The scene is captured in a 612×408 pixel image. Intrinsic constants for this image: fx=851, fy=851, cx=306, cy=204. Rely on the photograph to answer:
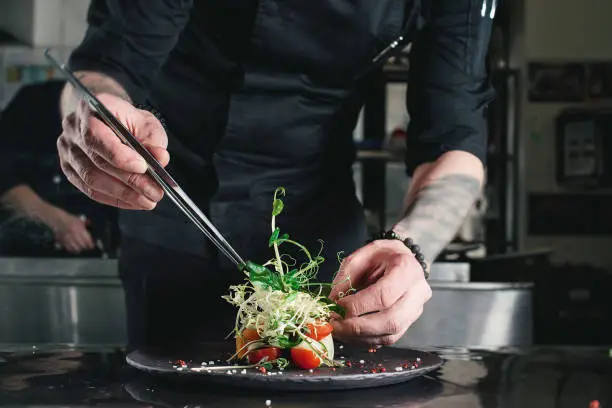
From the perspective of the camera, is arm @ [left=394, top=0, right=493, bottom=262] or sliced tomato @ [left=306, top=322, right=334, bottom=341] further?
arm @ [left=394, top=0, right=493, bottom=262]

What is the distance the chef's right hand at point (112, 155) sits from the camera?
3.55 feet

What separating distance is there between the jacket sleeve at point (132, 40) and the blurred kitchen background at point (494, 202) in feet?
1.05

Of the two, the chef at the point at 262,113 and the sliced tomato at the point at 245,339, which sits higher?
the chef at the point at 262,113

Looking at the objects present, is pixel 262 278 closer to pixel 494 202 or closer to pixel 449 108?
pixel 449 108

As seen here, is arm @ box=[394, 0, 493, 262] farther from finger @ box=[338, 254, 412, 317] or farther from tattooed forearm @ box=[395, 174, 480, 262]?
finger @ box=[338, 254, 412, 317]

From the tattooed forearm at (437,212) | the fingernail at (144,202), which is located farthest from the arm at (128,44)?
the tattooed forearm at (437,212)

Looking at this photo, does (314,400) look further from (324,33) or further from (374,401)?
(324,33)

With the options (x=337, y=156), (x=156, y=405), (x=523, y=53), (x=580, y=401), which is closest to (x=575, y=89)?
(x=523, y=53)

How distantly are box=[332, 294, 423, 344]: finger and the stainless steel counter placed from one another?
105 cm

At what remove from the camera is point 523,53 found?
3074 millimetres

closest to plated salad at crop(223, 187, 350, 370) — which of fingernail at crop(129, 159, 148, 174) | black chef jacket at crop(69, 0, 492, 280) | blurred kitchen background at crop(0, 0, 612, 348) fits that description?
fingernail at crop(129, 159, 148, 174)

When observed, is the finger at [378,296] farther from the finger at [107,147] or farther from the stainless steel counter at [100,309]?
the stainless steel counter at [100,309]

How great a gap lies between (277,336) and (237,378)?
11 cm

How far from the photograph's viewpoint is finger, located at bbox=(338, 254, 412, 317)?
100 cm
